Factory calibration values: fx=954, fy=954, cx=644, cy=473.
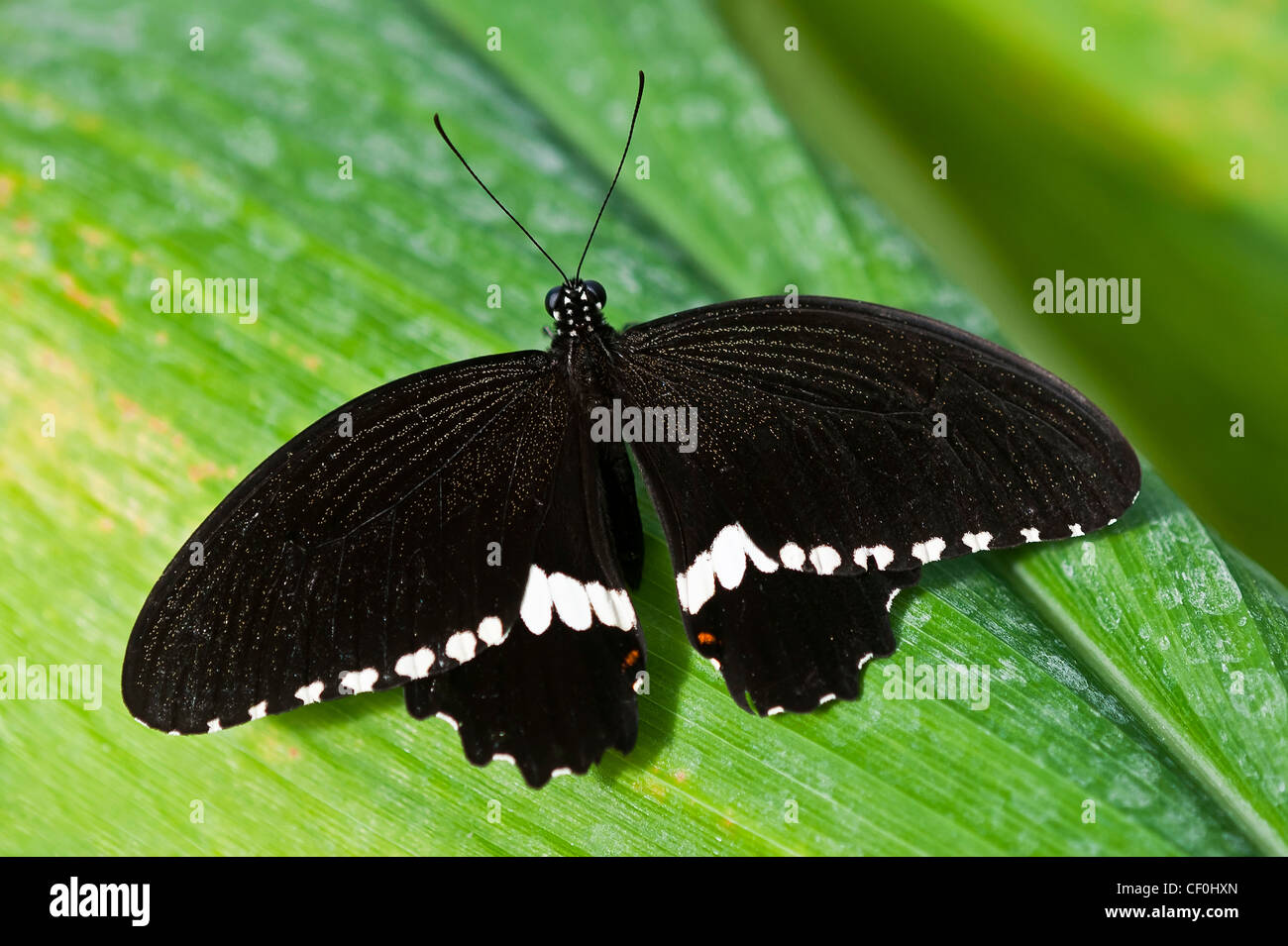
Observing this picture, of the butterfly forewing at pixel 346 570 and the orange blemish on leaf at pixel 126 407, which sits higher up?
the orange blemish on leaf at pixel 126 407

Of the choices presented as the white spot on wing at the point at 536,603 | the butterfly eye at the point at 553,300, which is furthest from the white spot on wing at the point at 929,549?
the butterfly eye at the point at 553,300

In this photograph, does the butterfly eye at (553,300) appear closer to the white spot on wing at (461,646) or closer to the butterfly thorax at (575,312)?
the butterfly thorax at (575,312)

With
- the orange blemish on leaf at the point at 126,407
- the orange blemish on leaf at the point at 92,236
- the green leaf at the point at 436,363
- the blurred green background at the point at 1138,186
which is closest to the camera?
the green leaf at the point at 436,363

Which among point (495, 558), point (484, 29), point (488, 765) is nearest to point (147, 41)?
point (484, 29)

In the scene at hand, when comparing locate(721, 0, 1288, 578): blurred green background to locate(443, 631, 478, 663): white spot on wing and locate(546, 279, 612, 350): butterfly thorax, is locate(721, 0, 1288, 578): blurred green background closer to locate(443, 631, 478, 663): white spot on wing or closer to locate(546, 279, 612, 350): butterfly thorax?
locate(546, 279, 612, 350): butterfly thorax
